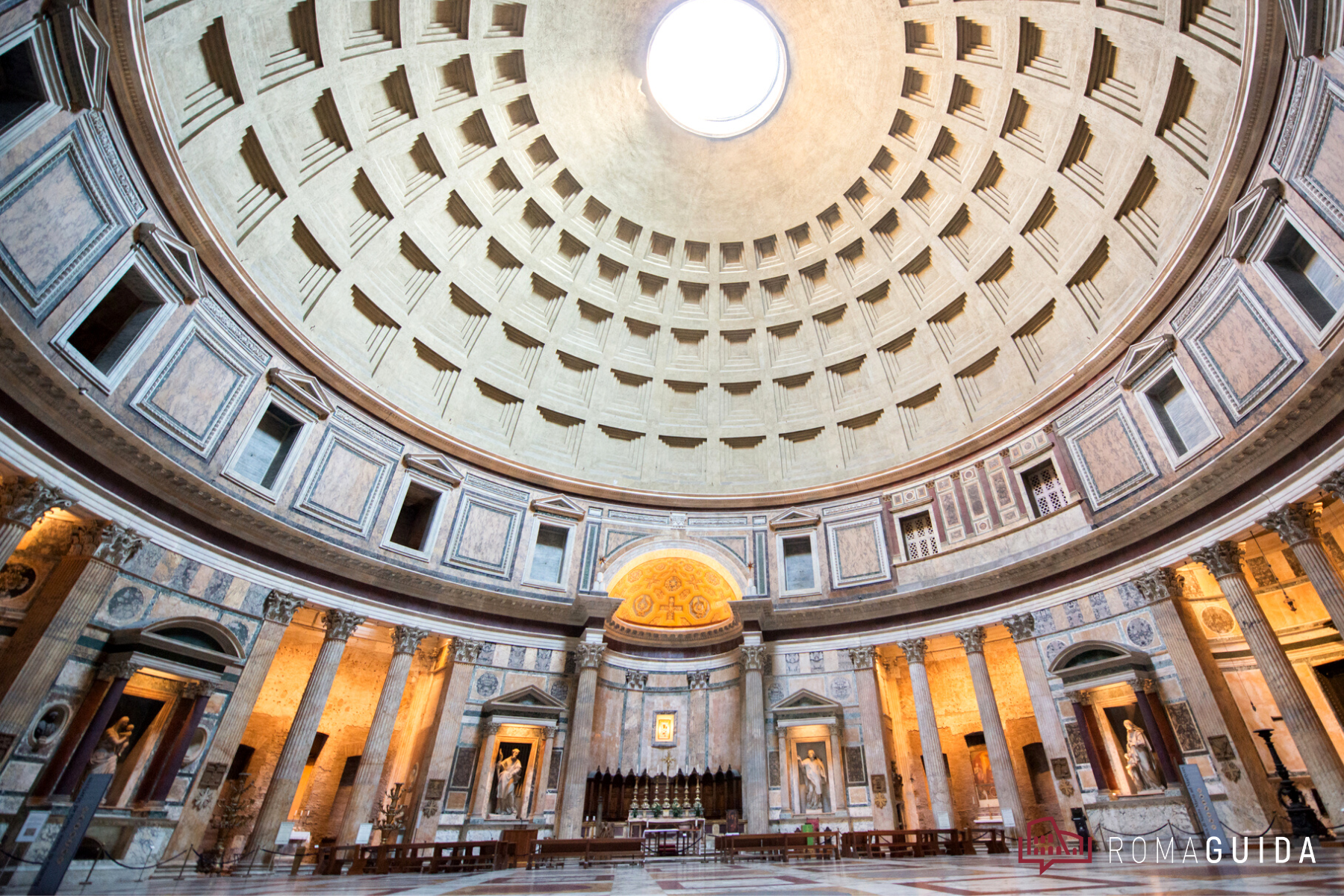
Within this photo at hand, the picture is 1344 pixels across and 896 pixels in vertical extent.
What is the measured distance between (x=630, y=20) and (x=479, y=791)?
28.3m

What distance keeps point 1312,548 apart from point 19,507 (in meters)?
26.6

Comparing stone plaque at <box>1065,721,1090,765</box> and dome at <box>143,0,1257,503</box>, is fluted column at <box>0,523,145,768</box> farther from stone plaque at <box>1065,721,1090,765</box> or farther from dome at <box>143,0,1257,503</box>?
stone plaque at <box>1065,721,1090,765</box>

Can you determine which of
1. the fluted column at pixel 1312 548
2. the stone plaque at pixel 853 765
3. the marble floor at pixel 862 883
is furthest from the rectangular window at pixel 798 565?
the fluted column at pixel 1312 548

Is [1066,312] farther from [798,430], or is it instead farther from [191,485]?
[191,485]

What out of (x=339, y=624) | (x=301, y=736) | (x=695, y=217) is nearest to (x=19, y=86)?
(x=339, y=624)

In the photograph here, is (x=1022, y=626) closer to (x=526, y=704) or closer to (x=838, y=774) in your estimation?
(x=838, y=774)

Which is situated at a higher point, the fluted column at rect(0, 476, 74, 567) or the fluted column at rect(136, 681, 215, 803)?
the fluted column at rect(0, 476, 74, 567)

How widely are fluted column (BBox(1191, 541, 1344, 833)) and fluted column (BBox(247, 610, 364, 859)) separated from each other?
2290 centimetres

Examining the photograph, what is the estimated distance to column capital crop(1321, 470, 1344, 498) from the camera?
1229cm

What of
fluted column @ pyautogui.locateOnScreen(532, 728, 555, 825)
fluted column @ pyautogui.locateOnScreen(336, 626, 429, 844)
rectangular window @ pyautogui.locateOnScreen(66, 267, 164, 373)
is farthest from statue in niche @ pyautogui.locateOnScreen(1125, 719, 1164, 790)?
rectangular window @ pyautogui.locateOnScreen(66, 267, 164, 373)

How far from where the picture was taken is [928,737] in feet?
63.3

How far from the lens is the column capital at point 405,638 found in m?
19.1

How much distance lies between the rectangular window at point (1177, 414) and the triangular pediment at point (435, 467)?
22.6m

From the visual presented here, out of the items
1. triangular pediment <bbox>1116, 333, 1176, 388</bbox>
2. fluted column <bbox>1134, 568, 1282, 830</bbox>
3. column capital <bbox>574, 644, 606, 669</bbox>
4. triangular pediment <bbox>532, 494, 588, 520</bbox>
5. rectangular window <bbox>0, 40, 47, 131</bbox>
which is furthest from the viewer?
triangular pediment <bbox>532, 494, 588, 520</bbox>
